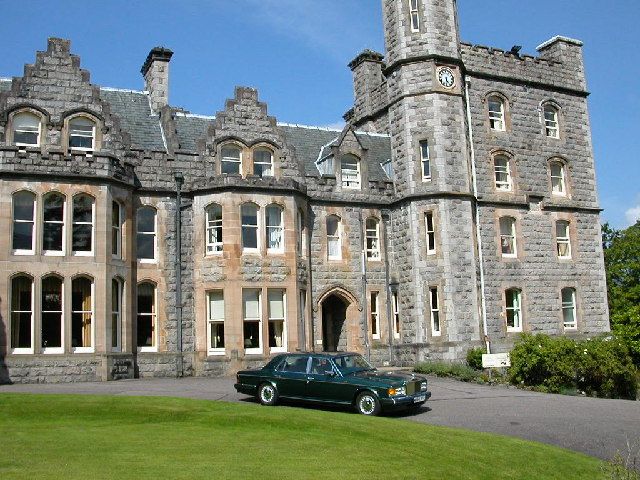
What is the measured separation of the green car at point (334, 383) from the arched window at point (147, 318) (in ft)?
30.2

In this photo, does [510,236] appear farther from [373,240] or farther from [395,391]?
[395,391]

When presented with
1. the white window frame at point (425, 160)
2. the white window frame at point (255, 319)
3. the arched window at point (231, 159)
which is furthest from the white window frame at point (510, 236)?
the arched window at point (231, 159)

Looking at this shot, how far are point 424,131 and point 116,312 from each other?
1477cm

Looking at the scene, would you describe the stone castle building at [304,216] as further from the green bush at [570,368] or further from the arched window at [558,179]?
the green bush at [570,368]

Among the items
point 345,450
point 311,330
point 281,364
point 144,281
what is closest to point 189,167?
point 144,281

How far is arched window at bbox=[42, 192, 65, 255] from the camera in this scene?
2503cm

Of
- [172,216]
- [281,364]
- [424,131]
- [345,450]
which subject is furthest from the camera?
[424,131]

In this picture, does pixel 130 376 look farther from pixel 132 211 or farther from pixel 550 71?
pixel 550 71

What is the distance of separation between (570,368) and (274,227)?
12.0 meters

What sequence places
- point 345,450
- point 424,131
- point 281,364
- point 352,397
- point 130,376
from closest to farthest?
point 345,450, point 352,397, point 281,364, point 130,376, point 424,131

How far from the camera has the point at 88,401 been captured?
690 inches

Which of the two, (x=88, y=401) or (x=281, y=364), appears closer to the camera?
(x=88, y=401)

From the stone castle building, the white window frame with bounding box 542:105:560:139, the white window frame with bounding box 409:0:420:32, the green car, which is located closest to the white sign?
the stone castle building

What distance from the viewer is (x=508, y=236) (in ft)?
108
